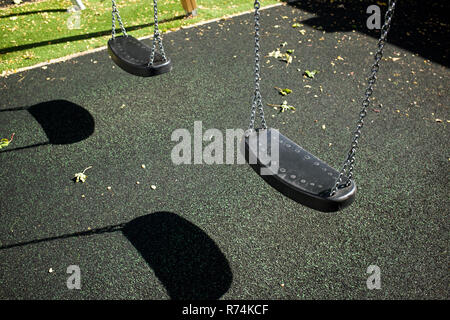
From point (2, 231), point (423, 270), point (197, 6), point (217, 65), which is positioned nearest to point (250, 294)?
point (423, 270)

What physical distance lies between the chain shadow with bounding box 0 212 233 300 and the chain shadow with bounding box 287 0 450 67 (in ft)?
15.9

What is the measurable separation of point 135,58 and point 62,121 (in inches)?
54.2

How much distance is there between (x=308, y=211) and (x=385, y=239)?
0.68 m

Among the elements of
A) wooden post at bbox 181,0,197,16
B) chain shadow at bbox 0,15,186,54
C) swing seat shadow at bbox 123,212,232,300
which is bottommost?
swing seat shadow at bbox 123,212,232,300

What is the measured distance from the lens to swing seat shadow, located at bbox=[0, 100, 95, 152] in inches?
153

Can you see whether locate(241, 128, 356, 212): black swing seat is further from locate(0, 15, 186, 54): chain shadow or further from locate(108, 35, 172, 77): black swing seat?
locate(0, 15, 186, 54): chain shadow

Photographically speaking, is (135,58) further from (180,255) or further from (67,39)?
(67,39)

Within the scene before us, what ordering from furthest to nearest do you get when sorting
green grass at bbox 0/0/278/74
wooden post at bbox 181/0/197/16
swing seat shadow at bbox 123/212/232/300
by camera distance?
wooden post at bbox 181/0/197/16, green grass at bbox 0/0/278/74, swing seat shadow at bbox 123/212/232/300

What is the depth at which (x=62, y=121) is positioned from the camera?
13.6 ft

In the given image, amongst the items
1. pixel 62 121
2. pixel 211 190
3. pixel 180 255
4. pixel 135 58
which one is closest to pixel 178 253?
pixel 180 255

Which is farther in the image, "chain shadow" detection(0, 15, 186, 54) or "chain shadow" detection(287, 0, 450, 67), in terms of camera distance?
"chain shadow" detection(0, 15, 186, 54)

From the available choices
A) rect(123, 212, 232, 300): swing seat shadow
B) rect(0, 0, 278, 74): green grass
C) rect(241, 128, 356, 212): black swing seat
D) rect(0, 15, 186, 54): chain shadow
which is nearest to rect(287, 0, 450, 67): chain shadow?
rect(0, 0, 278, 74): green grass

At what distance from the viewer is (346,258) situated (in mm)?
2652
